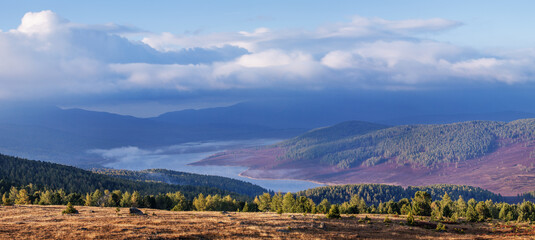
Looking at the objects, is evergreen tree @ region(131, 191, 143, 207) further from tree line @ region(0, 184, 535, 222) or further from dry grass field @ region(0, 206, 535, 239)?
dry grass field @ region(0, 206, 535, 239)

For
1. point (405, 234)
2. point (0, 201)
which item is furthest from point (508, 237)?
point (0, 201)

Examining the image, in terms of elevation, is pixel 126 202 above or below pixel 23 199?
below

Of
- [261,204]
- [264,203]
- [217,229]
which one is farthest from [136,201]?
[217,229]

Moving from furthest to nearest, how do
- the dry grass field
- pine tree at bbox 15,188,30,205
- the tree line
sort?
pine tree at bbox 15,188,30,205 < the tree line < the dry grass field

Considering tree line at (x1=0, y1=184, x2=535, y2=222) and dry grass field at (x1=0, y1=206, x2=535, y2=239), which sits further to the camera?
tree line at (x1=0, y1=184, x2=535, y2=222)

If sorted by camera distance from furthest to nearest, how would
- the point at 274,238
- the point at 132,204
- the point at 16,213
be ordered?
1. the point at 132,204
2. the point at 16,213
3. the point at 274,238

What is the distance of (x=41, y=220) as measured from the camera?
69812mm

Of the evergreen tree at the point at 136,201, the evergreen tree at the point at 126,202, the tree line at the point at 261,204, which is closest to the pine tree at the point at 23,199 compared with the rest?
the tree line at the point at 261,204

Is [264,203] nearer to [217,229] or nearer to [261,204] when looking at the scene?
[261,204]

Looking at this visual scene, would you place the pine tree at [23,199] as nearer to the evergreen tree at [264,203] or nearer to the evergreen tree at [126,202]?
the evergreen tree at [126,202]

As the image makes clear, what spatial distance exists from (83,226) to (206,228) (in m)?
18.4

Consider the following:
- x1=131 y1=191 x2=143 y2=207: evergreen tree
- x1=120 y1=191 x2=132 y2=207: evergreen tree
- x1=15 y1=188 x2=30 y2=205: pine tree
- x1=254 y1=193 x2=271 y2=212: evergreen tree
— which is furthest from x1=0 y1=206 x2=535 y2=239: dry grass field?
x1=254 y1=193 x2=271 y2=212: evergreen tree

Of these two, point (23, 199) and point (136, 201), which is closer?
point (23, 199)

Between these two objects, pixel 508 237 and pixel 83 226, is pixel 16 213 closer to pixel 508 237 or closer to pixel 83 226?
pixel 83 226
